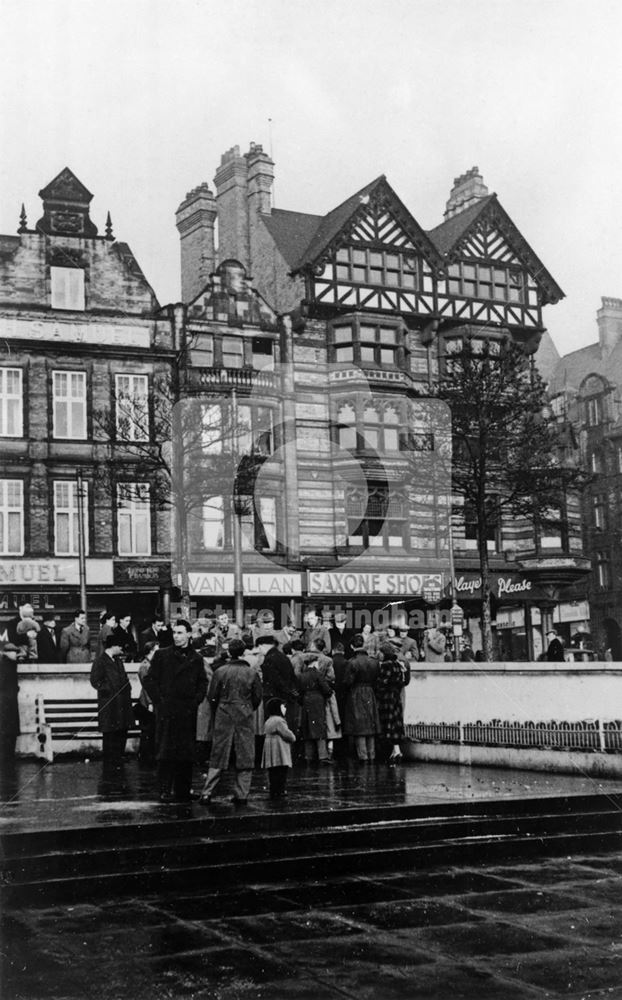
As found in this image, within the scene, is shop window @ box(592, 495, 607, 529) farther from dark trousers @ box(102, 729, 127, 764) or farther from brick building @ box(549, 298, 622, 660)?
dark trousers @ box(102, 729, 127, 764)

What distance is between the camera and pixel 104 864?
9.34m

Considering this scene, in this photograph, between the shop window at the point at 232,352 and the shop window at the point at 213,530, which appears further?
the shop window at the point at 232,352

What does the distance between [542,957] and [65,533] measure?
29.4 m

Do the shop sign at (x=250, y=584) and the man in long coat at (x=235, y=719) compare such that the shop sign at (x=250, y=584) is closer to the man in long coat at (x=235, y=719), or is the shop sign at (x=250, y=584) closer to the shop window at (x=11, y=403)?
the shop window at (x=11, y=403)

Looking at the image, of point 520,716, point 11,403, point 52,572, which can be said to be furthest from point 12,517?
point 520,716

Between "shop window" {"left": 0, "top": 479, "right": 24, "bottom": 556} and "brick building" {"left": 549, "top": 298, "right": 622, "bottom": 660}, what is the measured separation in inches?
1150

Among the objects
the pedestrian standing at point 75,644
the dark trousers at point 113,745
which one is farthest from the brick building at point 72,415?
the dark trousers at point 113,745

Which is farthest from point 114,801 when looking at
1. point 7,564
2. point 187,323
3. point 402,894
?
point 187,323

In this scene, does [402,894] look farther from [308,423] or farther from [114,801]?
[308,423]

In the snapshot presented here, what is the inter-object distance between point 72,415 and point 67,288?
3.80m

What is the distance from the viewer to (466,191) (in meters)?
47.7

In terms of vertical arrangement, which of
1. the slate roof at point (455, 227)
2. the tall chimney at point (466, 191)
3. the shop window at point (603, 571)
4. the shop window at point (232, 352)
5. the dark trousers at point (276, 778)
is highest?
the tall chimney at point (466, 191)

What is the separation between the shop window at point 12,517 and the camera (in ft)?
112

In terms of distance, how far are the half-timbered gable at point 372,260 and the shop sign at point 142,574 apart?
1023 centimetres
